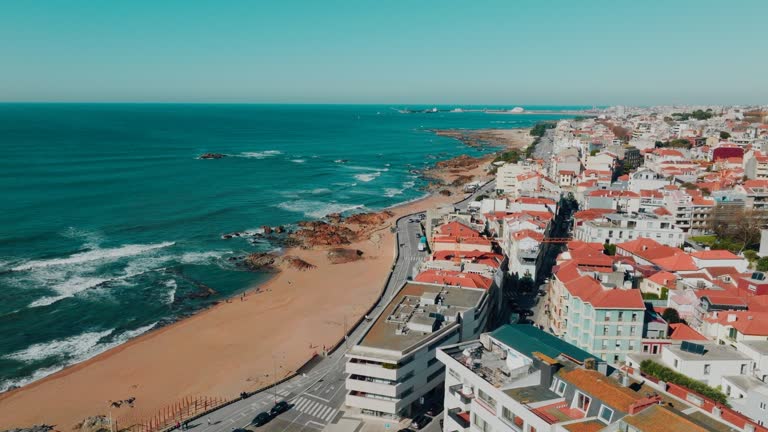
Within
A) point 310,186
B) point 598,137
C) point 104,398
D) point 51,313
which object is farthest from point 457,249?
point 598,137

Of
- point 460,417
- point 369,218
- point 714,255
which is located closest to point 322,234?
point 369,218

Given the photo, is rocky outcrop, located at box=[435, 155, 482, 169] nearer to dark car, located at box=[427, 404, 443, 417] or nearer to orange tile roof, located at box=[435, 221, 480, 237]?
orange tile roof, located at box=[435, 221, 480, 237]

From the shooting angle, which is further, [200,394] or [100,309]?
[100,309]

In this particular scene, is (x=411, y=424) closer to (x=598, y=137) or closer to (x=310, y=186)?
(x=310, y=186)

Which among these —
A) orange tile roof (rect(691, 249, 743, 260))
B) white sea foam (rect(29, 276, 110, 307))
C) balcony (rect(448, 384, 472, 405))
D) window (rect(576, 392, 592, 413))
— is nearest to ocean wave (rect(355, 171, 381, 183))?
white sea foam (rect(29, 276, 110, 307))

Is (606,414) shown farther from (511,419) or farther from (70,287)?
(70,287)

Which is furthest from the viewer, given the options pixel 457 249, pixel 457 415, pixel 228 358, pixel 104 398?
pixel 457 249

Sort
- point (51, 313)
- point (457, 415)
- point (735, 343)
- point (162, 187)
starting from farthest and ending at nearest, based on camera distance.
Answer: point (162, 187) < point (51, 313) < point (735, 343) < point (457, 415)

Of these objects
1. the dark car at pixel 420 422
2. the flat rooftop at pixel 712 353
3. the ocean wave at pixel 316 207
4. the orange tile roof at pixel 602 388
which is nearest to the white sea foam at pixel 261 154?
the ocean wave at pixel 316 207
